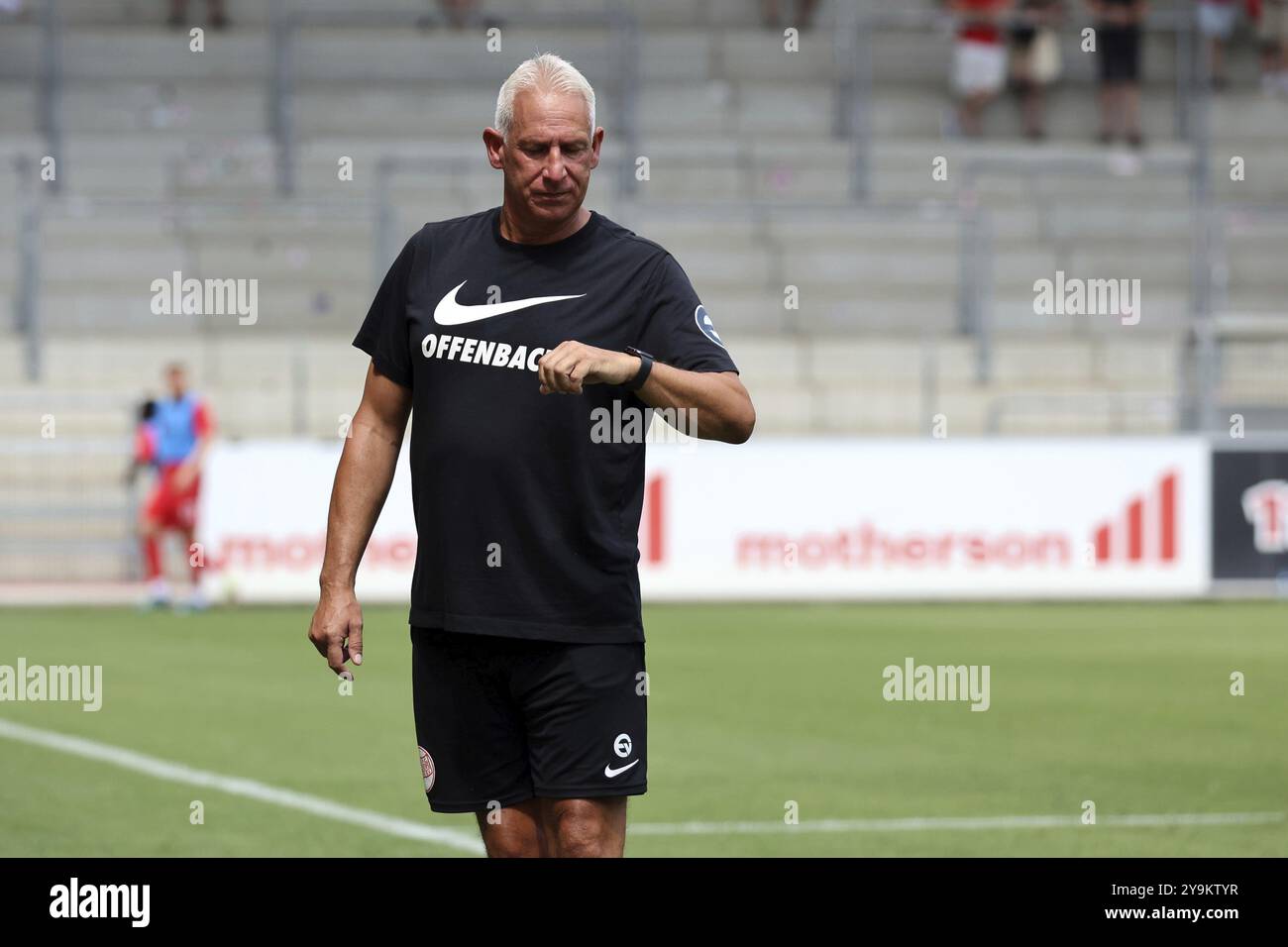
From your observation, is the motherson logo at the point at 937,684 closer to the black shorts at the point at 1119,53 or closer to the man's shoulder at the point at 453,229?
the man's shoulder at the point at 453,229

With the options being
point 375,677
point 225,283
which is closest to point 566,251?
point 375,677

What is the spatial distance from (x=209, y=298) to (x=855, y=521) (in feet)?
27.3

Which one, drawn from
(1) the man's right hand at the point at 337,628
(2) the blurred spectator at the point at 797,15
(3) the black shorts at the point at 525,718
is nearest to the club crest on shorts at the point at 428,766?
(3) the black shorts at the point at 525,718

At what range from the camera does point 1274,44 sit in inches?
1251

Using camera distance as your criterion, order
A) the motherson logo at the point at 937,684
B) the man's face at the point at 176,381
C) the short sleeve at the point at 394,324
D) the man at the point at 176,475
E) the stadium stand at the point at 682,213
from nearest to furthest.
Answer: the short sleeve at the point at 394,324
the motherson logo at the point at 937,684
the man at the point at 176,475
the man's face at the point at 176,381
the stadium stand at the point at 682,213

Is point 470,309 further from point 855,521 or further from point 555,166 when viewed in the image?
point 855,521

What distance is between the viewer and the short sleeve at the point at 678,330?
5480 millimetres

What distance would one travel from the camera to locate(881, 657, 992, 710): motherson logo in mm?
14383

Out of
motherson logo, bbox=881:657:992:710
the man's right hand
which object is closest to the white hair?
the man's right hand

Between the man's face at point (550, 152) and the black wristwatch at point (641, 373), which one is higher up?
the man's face at point (550, 152)

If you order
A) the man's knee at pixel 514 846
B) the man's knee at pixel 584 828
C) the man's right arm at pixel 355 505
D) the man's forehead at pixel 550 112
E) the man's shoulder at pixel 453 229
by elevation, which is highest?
the man's forehead at pixel 550 112

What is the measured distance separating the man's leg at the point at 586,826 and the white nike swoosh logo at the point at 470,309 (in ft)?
3.67

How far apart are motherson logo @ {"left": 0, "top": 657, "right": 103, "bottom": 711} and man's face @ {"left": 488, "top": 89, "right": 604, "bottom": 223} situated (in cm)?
902
